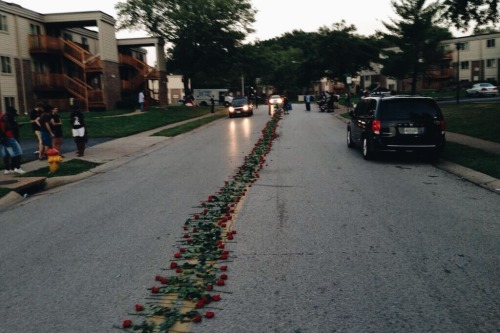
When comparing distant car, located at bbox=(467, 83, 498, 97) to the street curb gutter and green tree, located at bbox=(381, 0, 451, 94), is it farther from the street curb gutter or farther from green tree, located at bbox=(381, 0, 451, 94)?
the street curb gutter

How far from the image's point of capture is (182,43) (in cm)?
4516

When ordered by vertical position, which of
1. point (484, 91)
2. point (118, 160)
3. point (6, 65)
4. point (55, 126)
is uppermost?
point (6, 65)

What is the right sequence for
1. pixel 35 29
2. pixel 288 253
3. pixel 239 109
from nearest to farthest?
1. pixel 288 253
2. pixel 35 29
3. pixel 239 109

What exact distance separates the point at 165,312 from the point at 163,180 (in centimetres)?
697

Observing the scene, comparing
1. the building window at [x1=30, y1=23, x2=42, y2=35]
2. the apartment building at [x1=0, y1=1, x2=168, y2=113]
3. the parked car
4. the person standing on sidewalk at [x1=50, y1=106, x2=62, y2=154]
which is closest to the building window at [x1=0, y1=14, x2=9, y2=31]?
the apartment building at [x1=0, y1=1, x2=168, y2=113]

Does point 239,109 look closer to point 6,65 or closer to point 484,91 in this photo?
point 6,65

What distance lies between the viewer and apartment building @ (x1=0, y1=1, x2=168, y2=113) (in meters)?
33.0

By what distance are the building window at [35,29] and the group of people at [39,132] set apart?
2436 centimetres

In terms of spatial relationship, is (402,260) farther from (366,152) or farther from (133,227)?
(366,152)

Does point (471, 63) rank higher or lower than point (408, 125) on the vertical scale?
higher

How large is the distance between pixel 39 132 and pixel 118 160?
2.65 meters

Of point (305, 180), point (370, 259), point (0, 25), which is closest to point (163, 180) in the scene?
point (305, 180)

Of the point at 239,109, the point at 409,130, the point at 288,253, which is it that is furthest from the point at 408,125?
the point at 239,109

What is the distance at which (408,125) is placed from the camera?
11773 mm
